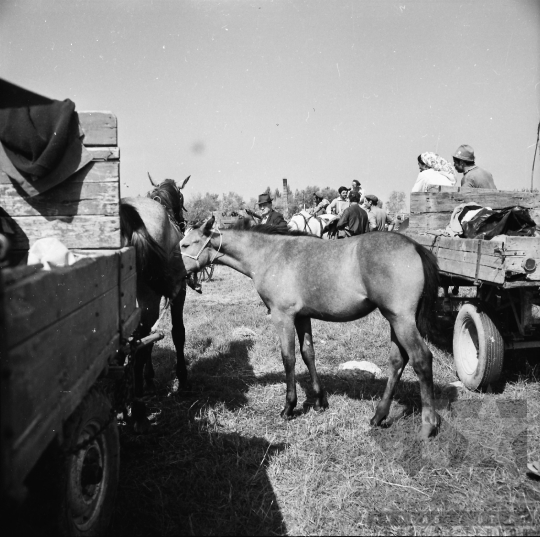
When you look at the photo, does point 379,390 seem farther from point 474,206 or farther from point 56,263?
point 56,263

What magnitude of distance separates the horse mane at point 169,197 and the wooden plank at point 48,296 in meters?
3.72

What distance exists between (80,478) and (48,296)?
100 cm

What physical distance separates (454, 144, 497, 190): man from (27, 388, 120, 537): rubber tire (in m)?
5.65

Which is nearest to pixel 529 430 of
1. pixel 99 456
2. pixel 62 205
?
pixel 99 456

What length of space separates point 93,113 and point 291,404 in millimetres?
3041

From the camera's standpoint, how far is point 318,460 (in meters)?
3.27

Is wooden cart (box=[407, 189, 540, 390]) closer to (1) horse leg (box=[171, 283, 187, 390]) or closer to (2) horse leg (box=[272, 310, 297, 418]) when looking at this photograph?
(2) horse leg (box=[272, 310, 297, 418])

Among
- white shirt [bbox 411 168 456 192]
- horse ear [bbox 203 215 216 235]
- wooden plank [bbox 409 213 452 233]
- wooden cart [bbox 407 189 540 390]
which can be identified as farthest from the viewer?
white shirt [bbox 411 168 456 192]

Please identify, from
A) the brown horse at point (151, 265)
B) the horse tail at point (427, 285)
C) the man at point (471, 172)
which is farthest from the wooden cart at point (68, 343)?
the man at point (471, 172)

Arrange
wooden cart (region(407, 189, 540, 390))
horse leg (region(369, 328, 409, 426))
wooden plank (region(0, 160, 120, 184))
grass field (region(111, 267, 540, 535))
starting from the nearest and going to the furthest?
grass field (region(111, 267, 540, 535)) → wooden plank (region(0, 160, 120, 184)) → wooden cart (region(407, 189, 540, 390)) → horse leg (region(369, 328, 409, 426))

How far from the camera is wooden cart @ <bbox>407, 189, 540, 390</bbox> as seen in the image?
12.1ft

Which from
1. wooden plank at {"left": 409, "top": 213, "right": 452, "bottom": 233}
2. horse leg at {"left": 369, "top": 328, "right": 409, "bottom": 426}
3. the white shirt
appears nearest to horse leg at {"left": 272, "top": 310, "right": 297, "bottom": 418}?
horse leg at {"left": 369, "top": 328, "right": 409, "bottom": 426}

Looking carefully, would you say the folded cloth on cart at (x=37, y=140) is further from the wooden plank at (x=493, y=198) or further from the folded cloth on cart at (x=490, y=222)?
the wooden plank at (x=493, y=198)

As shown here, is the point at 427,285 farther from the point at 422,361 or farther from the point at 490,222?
the point at 490,222
